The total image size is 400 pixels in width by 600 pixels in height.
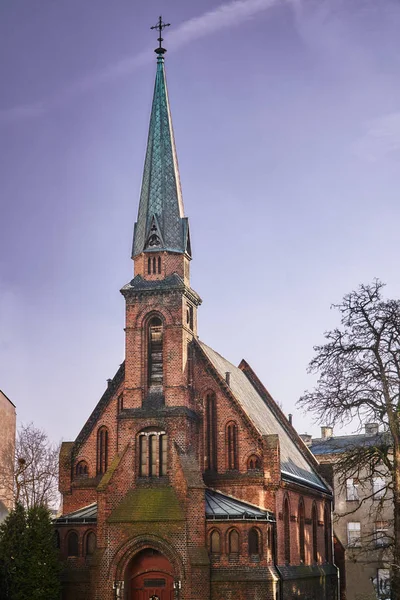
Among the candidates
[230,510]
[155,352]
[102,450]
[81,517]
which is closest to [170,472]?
[230,510]

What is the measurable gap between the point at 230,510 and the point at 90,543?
7528 millimetres

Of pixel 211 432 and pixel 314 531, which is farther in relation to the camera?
pixel 314 531

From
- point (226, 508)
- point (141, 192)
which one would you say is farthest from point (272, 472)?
point (141, 192)

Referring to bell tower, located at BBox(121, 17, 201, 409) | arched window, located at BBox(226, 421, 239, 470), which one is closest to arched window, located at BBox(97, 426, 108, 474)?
bell tower, located at BBox(121, 17, 201, 409)

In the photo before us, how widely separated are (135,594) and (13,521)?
6893mm

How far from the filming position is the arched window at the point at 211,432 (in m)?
44.3

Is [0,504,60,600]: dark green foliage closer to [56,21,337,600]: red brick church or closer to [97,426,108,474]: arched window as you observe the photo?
[56,21,337,600]: red brick church

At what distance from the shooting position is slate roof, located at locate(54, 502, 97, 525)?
42938 millimetres

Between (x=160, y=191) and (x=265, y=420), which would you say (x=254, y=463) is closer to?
(x=265, y=420)

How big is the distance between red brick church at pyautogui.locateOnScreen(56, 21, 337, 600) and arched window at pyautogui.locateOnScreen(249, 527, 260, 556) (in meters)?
0.07

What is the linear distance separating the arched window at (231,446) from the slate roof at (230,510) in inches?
65.9

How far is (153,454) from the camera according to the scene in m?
42.6

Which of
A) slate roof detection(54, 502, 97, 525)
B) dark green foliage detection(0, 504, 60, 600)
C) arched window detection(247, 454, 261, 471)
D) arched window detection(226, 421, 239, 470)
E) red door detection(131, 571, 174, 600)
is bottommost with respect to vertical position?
red door detection(131, 571, 174, 600)

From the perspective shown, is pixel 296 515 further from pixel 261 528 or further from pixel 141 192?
pixel 141 192
